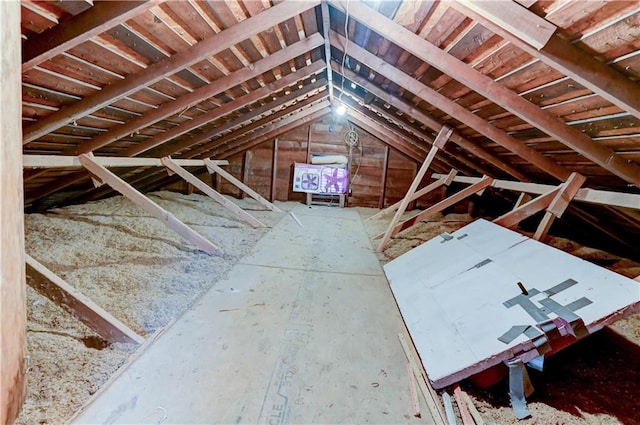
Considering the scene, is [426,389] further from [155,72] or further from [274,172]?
[274,172]

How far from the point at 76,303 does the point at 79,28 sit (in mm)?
1337

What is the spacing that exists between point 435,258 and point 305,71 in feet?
7.35

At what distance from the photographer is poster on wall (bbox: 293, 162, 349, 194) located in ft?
23.4

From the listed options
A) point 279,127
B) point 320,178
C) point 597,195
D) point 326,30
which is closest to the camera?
point 597,195

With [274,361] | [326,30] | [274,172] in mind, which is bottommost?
[274,361]

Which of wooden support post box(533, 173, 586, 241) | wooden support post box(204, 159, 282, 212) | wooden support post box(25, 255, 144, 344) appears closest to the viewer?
wooden support post box(25, 255, 144, 344)

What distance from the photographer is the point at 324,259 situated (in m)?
3.62

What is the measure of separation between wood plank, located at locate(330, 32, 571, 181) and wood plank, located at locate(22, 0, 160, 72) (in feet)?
5.06

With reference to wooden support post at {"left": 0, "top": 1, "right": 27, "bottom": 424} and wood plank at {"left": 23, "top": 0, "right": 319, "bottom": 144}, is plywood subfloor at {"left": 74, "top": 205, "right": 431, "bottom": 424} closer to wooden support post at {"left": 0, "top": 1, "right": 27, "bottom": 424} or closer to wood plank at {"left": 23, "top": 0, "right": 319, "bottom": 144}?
wooden support post at {"left": 0, "top": 1, "right": 27, "bottom": 424}

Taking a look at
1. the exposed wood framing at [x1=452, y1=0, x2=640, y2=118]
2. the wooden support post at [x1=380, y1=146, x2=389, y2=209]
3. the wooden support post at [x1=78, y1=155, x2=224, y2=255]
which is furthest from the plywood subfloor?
the wooden support post at [x1=380, y1=146, x2=389, y2=209]

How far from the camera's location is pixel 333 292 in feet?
8.95

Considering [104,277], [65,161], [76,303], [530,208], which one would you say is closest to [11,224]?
[76,303]

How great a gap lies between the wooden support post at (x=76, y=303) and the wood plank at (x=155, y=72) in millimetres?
937

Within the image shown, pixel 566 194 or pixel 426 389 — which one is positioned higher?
pixel 566 194
